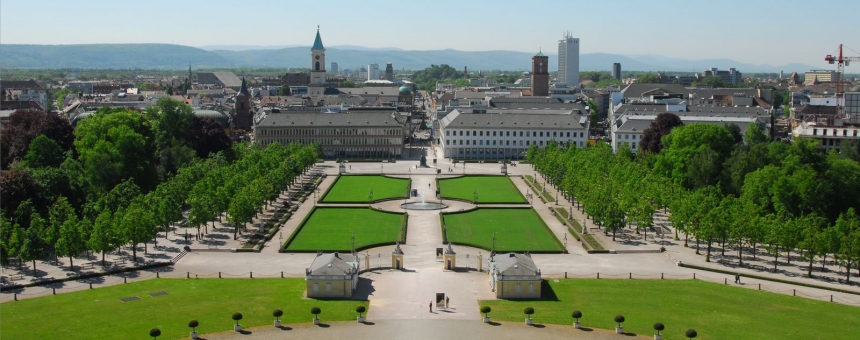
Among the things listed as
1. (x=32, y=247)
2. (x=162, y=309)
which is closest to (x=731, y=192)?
(x=162, y=309)

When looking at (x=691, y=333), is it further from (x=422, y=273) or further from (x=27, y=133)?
(x=27, y=133)

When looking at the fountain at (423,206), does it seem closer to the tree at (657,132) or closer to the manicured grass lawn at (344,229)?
the manicured grass lawn at (344,229)

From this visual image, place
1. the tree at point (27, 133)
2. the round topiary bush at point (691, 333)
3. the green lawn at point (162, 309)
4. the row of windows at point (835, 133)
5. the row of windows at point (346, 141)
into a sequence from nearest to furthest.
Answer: the round topiary bush at point (691, 333) → the green lawn at point (162, 309) → the tree at point (27, 133) → the row of windows at point (835, 133) → the row of windows at point (346, 141)

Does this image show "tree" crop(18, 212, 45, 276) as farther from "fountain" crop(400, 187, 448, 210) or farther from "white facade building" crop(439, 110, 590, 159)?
"white facade building" crop(439, 110, 590, 159)

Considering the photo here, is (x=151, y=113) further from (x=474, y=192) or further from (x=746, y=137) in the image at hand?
(x=746, y=137)

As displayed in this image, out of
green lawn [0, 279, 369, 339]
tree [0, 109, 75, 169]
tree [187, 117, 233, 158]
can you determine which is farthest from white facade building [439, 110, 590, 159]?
green lawn [0, 279, 369, 339]

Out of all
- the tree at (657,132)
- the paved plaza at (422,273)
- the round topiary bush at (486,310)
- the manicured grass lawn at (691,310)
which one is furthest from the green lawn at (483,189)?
the round topiary bush at (486,310)

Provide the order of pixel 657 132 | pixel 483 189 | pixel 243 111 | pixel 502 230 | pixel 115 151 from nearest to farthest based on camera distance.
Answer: pixel 502 230
pixel 115 151
pixel 483 189
pixel 657 132
pixel 243 111
